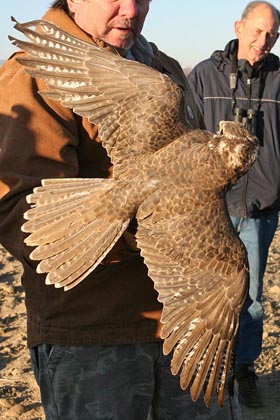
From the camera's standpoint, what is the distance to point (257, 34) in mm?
6043

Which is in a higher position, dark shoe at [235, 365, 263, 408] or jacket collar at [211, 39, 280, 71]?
jacket collar at [211, 39, 280, 71]

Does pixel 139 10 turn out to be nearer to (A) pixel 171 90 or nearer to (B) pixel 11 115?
(A) pixel 171 90

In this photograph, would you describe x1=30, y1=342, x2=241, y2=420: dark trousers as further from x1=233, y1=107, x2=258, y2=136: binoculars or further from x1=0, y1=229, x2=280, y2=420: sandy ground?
x1=233, y1=107, x2=258, y2=136: binoculars

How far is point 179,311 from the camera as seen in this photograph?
10.4 ft

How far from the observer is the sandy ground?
5.49 m

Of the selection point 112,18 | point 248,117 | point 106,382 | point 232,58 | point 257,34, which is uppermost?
point 112,18

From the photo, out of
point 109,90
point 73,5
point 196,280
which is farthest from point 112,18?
point 196,280

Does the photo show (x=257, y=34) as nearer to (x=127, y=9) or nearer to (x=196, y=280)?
(x=127, y=9)

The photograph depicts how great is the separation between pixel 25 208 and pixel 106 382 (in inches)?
35.0

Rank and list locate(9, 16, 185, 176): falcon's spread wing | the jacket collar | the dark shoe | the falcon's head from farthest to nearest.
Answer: the jacket collar < the dark shoe < locate(9, 16, 185, 176): falcon's spread wing < the falcon's head

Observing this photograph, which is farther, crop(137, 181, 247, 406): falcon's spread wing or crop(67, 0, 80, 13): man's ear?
crop(67, 0, 80, 13): man's ear

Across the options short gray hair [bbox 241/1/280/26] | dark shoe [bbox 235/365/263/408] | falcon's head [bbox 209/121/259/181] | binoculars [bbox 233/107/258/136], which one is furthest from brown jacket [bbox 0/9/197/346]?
short gray hair [bbox 241/1/280/26]

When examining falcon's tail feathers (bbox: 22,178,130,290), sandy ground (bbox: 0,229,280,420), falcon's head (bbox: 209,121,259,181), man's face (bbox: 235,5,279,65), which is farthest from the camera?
man's face (bbox: 235,5,279,65)

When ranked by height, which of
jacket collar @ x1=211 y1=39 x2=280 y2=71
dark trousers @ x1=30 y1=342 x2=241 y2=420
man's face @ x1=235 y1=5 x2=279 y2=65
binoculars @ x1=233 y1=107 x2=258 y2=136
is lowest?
dark trousers @ x1=30 y1=342 x2=241 y2=420
